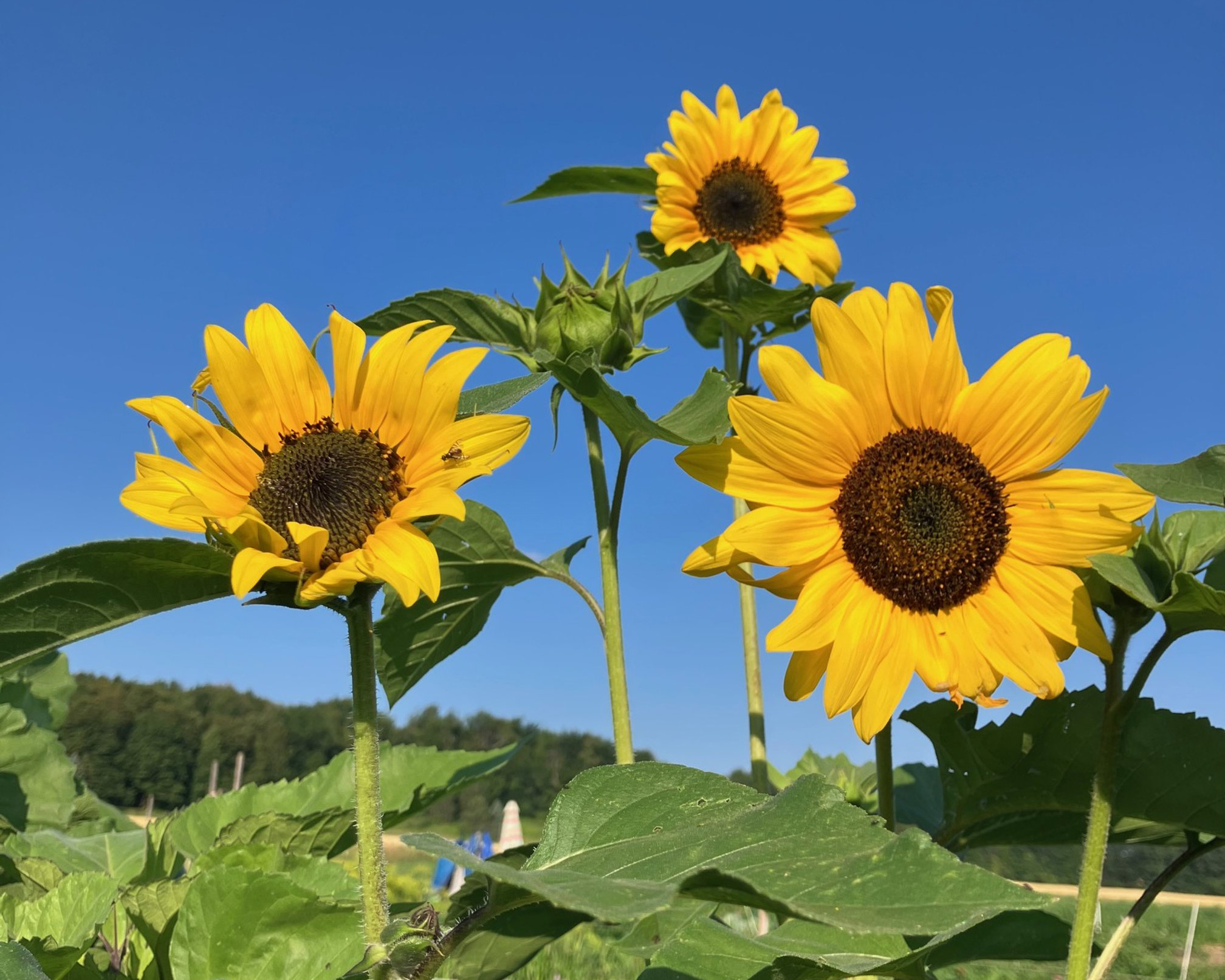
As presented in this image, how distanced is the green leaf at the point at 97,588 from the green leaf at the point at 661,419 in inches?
17.6

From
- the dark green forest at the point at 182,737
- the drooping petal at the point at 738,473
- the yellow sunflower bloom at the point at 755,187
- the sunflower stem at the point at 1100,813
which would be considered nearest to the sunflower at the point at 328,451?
the drooping petal at the point at 738,473

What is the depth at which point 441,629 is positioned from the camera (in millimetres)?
1709

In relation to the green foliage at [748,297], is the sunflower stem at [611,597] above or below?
below

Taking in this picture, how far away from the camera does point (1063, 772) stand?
4.48 ft

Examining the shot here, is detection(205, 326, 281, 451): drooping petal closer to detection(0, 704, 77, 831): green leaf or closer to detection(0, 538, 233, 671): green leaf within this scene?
detection(0, 538, 233, 671): green leaf

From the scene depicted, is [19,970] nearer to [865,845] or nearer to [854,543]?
[865,845]

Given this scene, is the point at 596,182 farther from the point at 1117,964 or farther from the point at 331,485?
the point at 1117,964

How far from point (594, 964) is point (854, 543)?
2804 millimetres

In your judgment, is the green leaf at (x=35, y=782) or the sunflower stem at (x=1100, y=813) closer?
the sunflower stem at (x=1100, y=813)

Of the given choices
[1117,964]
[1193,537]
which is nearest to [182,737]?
[1117,964]

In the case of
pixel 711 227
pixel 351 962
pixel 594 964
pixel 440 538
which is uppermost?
pixel 711 227

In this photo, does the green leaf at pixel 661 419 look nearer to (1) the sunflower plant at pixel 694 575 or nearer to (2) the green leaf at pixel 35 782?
(1) the sunflower plant at pixel 694 575

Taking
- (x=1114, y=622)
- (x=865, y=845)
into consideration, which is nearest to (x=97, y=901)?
(x=865, y=845)

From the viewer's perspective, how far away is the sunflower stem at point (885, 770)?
131cm
